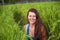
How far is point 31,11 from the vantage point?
75.7 inches

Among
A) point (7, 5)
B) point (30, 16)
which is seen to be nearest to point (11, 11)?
point (7, 5)

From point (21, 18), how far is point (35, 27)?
178 millimetres

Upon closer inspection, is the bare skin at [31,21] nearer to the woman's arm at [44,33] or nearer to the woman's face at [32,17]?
the woman's face at [32,17]

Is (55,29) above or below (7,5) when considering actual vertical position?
below

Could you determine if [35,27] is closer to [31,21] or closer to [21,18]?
[31,21]

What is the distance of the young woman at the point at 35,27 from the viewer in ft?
6.24

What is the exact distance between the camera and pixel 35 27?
1.94 meters

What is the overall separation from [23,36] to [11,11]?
31 cm

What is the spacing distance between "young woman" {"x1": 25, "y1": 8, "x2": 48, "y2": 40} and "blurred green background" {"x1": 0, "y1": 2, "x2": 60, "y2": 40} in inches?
1.6

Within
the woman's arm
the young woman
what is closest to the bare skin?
the young woman

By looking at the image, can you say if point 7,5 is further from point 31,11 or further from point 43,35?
point 43,35

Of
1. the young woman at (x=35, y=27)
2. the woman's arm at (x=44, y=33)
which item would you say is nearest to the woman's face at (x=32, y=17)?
the young woman at (x=35, y=27)

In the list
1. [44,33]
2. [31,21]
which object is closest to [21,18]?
[31,21]

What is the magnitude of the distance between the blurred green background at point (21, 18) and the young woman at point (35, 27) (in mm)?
40
